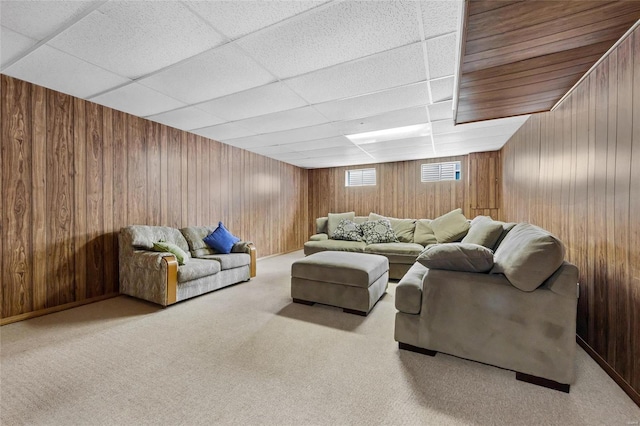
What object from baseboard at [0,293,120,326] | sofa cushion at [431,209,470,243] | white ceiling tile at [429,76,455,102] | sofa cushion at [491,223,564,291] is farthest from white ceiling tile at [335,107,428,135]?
baseboard at [0,293,120,326]

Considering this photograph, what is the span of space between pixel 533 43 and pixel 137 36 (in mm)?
2687

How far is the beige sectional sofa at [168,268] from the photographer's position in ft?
9.34

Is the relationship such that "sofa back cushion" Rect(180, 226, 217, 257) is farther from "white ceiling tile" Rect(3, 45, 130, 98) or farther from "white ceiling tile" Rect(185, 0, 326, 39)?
"white ceiling tile" Rect(185, 0, 326, 39)

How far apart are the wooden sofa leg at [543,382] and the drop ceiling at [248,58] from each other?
2.35 metres

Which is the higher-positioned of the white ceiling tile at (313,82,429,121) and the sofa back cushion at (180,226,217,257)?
the white ceiling tile at (313,82,429,121)

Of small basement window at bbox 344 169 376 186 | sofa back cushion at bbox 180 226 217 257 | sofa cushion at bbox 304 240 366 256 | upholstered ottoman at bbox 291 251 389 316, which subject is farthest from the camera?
small basement window at bbox 344 169 376 186

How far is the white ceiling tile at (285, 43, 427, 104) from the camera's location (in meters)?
2.15

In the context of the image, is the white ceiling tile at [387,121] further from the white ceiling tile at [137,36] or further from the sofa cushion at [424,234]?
the white ceiling tile at [137,36]

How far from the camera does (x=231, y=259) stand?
3.65 meters

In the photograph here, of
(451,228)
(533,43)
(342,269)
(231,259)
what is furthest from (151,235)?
(451,228)

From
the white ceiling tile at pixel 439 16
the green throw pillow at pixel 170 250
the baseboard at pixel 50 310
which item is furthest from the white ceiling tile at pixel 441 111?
the baseboard at pixel 50 310

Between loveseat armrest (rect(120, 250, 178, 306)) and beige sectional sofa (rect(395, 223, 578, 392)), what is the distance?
94.2 inches

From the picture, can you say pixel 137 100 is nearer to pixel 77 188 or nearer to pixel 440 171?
pixel 77 188

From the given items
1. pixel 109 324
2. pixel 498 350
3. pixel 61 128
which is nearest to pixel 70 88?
pixel 61 128
